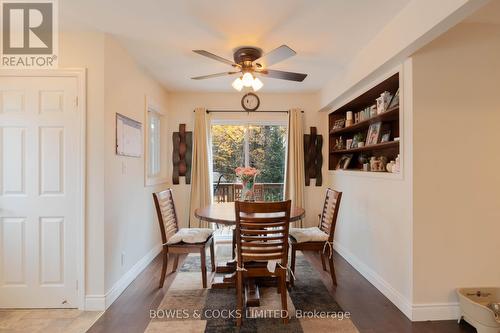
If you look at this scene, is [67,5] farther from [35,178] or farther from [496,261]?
[496,261]

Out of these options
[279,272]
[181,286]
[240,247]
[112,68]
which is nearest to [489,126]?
[279,272]

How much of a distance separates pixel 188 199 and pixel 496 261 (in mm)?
3762

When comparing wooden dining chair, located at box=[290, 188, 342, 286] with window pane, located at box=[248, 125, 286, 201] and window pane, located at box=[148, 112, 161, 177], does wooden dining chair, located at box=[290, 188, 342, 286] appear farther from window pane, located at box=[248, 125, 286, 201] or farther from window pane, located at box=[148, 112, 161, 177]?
window pane, located at box=[148, 112, 161, 177]

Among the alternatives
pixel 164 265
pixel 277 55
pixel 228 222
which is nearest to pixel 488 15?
pixel 277 55

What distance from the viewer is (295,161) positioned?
4297mm

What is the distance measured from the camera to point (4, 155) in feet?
7.71

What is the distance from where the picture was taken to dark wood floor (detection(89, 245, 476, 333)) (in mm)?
2104

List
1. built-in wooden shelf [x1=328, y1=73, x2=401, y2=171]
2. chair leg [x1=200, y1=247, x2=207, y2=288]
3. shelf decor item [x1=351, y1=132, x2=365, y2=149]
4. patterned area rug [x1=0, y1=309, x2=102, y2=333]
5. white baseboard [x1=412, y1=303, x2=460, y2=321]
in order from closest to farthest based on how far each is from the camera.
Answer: patterned area rug [x1=0, y1=309, x2=102, y2=333] < white baseboard [x1=412, y1=303, x2=460, y2=321] < chair leg [x1=200, y1=247, x2=207, y2=288] < built-in wooden shelf [x1=328, y1=73, x2=401, y2=171] < shelf decor item [x1=351, y1=132, x2=365, y2=149]

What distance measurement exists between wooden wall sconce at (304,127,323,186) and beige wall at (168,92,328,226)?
91mm

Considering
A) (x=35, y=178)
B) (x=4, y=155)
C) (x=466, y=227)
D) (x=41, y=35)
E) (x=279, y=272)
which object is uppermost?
(x=41, y=35)

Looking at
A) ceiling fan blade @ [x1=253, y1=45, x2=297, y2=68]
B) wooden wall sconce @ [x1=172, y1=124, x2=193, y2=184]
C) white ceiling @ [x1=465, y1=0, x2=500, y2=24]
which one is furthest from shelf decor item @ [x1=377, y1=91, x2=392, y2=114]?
wooden wall sconce @ [x1=172, y1=124, x2=193, y2=184]

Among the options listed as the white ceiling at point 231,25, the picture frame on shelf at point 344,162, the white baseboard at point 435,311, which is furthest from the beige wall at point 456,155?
the picture frame on shelf at point 344,162

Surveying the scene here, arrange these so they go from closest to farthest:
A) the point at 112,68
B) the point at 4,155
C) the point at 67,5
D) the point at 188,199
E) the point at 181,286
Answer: the point at 67,5
the point at 4,155
the point at 112,68
the point at 181,286
the point at 188,199

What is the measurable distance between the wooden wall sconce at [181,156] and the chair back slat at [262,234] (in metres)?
2.41
